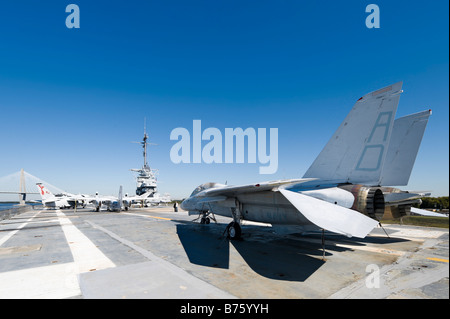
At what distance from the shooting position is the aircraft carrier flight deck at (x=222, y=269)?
14.0 feet

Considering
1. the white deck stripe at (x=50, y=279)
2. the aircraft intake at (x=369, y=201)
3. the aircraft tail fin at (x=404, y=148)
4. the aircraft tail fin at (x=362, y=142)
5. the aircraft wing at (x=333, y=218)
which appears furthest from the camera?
the aircraft tail fin at (x=404, y=148)

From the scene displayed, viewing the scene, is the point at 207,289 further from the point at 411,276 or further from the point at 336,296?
the point at 411,276

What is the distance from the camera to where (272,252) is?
7516 millimetres

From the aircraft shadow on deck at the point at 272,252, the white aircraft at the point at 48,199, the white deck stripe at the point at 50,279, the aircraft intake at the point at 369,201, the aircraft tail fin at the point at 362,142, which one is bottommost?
the white aircraft at the point at 48,199

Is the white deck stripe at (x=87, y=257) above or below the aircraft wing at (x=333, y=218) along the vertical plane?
below

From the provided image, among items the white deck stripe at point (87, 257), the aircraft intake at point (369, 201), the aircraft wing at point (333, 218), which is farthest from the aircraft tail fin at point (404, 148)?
the white deck stripe at point (87, 257)

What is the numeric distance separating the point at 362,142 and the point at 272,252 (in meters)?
4.92

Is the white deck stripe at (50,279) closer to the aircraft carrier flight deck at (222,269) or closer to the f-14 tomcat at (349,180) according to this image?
the aircraft carrier flight deck at (222,269)

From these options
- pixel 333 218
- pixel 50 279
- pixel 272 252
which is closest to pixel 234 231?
pixel 272 252

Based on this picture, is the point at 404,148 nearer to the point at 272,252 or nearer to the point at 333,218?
the point at 272,252

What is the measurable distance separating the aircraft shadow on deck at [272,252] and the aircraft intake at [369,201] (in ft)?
6.67

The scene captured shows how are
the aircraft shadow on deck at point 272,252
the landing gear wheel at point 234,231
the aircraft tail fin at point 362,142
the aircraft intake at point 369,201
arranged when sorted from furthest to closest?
the landing gear wheel at point 234,231 → the aircraft tail fin at point 362,142 → the aircraft intake at point 369,201 → the aircraft shadow on deck at point 272,252
